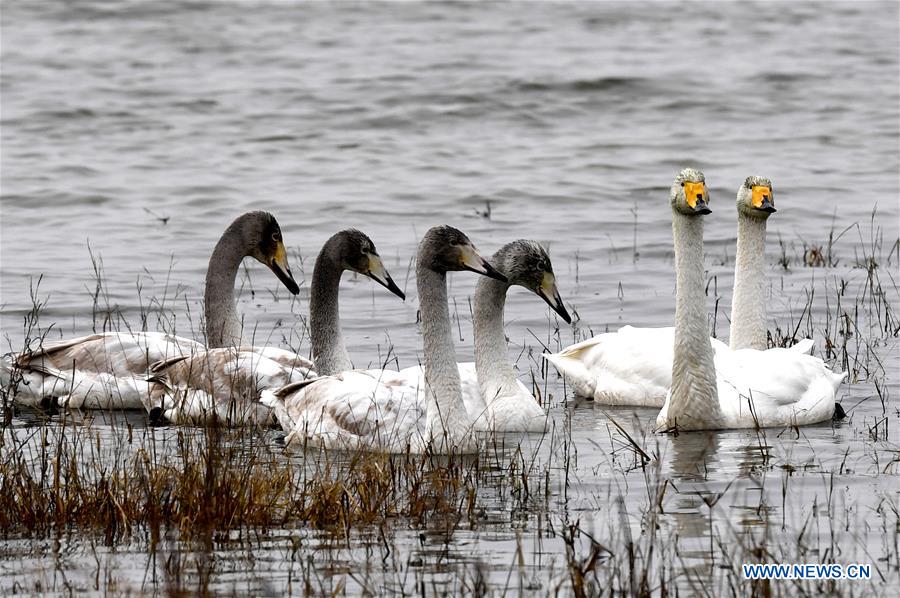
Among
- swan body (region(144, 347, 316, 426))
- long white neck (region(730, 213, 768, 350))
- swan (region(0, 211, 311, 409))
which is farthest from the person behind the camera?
long white neck (region(730, 213, 768, 350))

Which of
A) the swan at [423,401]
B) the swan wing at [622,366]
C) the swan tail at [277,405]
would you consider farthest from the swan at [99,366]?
the swan wing at [622,366]

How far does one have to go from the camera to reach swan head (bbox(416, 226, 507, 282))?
9.10 meters

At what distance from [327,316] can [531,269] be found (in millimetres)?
1529

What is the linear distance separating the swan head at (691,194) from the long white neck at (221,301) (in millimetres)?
3294

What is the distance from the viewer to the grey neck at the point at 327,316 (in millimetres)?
A: 10648

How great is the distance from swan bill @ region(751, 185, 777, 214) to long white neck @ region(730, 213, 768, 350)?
0.20 metres

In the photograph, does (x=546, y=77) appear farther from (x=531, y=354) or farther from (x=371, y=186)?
(x=531, y=354)

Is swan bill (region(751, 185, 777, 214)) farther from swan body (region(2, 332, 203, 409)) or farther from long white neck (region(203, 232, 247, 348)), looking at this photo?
swan body (region(2, 332, 203, 409))

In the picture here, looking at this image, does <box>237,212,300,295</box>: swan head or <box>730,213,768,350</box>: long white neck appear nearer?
<box>730,213,768,350</box>: long white neck

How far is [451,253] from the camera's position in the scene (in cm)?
912

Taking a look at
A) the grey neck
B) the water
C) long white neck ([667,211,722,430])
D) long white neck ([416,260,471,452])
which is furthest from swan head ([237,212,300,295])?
long white neck ([667,211,722,430])

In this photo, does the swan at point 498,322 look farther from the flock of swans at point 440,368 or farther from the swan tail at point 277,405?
the swan tail at point 277,405

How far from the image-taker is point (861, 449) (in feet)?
29.0

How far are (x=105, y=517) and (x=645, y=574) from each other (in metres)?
2.43
